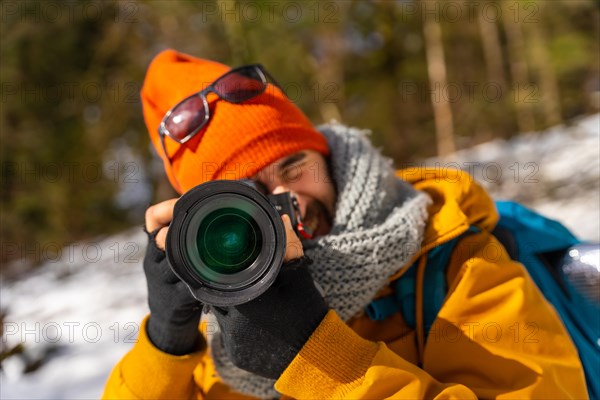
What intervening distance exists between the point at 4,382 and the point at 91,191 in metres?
4.69

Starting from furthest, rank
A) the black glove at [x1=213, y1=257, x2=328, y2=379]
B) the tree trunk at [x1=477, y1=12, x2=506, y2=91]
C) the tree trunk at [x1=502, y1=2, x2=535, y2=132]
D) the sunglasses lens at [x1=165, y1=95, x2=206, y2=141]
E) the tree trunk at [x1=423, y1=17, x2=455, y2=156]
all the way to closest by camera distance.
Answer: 1. the tree trunk at [x1=477, y1=12, x2=506, y2=91]
2. the tree trunk at [x1=502, y1=2, x2=535, y2=132]
3. the tree trunk at [x1=423, y1=17, x2=455, y2=156]
4. the sunglasses lens at [x1=165, y1=95, x2=206, y2=141]
5. the black glove at [x1=213, y1=257, x2=328, y2=379]

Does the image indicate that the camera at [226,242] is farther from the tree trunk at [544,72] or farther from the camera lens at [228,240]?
the tree trunk at [544,72]

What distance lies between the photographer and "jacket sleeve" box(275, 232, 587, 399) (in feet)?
3.62

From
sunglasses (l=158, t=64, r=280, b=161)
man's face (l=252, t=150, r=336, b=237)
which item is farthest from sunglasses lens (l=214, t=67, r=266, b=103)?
man's face (l=252, t=150, r=336, b=237)

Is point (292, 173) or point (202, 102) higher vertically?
point (202, 102)

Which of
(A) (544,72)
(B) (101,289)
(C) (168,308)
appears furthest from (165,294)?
(A) (544,72)

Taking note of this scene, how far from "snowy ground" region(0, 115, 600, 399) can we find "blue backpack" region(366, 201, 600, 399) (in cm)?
152

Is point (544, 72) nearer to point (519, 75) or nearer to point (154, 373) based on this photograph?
point (519, 75)

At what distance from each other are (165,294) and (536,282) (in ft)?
3.60

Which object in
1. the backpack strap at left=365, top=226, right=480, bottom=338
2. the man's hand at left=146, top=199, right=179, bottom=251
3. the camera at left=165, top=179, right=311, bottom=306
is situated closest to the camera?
the camera at left=165, top=179, right=311, bottom=306

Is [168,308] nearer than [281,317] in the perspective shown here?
No

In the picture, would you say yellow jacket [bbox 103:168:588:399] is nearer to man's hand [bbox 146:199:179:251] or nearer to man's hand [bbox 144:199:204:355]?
man's hand [bbox 144:199:204:355]

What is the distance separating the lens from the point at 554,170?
18.6 ft

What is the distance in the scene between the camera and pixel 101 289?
3.87 m
